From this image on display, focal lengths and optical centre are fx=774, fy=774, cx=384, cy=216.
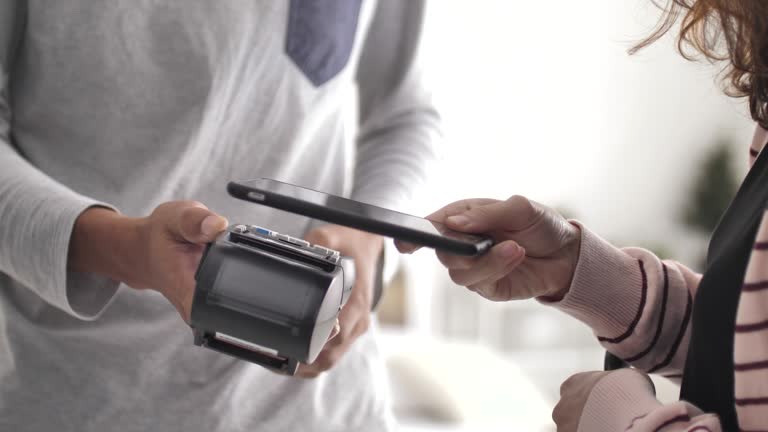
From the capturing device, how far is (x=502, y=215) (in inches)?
27.3

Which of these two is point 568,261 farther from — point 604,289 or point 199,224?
point 199,224

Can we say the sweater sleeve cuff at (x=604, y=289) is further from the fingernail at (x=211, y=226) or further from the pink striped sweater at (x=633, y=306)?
the fingernail at (x=211, y=226)

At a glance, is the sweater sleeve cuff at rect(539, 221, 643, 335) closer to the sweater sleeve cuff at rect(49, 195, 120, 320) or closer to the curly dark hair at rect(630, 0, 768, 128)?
the curly dark hair at rect(630, 0, 768, 128)

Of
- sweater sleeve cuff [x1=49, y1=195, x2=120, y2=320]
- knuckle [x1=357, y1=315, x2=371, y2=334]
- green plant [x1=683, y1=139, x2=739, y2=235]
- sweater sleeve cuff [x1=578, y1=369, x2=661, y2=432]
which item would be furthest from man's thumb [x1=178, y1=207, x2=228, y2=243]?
green plant [x1=683, y1=139, x2=739, y2=235]

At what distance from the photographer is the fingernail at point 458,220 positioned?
65cm

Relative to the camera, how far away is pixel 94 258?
640 millimetres

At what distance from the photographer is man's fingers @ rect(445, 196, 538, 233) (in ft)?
2.20

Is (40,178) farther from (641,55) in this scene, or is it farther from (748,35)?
(641,55)

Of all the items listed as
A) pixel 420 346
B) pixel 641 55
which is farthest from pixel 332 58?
pixel 641 55

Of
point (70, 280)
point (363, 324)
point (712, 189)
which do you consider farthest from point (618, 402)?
point (712, 189)

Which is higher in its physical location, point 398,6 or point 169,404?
point 398,6

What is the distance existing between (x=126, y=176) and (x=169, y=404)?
0.71 ft

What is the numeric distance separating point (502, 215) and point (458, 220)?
0.06 m

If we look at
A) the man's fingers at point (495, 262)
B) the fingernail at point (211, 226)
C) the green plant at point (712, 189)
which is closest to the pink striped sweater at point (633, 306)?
the man's fingers at point (495, 262)
